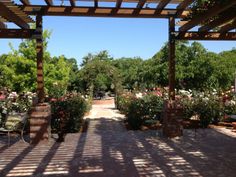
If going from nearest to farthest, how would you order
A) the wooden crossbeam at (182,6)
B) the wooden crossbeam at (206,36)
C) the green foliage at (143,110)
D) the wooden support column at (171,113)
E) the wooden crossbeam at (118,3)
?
the wooden crossbeam at (182,6) < the wooden crossbeam at (118,3) < the wooden support column at (171,113) < the wooden crossbeam at (206,36) < the green foliage at (143,110)

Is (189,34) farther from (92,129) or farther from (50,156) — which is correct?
(50,156)

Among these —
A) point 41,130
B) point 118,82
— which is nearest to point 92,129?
point 41,130

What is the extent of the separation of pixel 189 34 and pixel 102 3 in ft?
7.64

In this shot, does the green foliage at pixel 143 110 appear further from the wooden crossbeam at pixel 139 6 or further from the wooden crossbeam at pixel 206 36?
the wooden crossbeam at pixel 139 6

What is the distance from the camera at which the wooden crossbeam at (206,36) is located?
8672 mm

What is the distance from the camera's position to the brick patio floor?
5.44 metres

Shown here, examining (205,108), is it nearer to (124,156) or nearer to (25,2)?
(124,156)

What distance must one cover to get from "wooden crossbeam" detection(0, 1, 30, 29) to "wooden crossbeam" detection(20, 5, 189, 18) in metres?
0.33

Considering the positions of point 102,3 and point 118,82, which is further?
point 118,82

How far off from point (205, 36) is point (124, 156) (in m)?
4.14

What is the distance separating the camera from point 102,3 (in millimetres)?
8398

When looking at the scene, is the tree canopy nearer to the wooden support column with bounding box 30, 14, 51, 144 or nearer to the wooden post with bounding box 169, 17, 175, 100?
the wooden post with bounding box 169, 17, 175, 100

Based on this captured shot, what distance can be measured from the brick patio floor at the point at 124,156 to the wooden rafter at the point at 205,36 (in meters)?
2.52

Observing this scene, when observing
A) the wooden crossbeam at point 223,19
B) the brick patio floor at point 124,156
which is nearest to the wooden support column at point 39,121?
the brick patio floor at point 124,156
